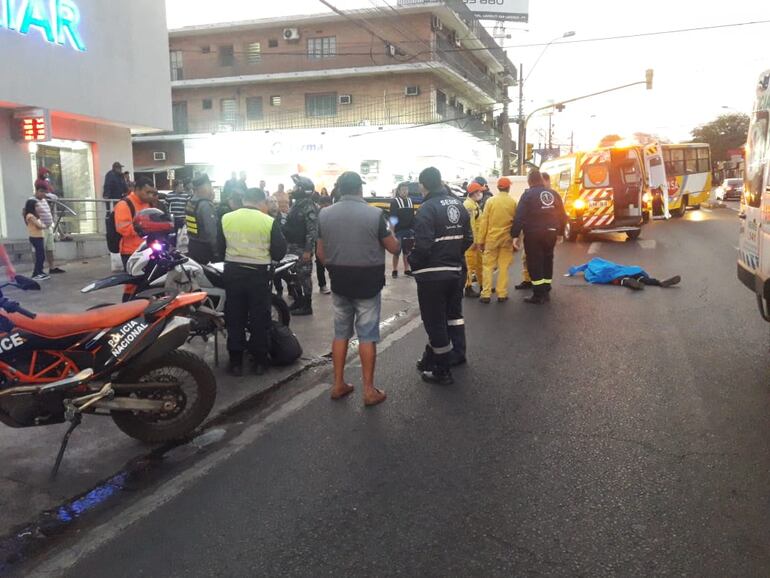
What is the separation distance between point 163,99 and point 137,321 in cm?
1574

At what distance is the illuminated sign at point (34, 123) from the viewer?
A: 547 inches

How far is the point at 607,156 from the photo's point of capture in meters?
18.2

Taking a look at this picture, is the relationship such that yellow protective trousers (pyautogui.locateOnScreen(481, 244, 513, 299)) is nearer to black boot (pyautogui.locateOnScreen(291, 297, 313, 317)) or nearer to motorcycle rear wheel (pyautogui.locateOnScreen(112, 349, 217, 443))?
black boot (pyautogui.locateOnScreen(291, 297, 313, 317))

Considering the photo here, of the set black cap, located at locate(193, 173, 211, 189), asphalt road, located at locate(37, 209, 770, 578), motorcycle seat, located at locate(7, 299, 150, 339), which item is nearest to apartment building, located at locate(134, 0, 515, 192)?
black cap, located at locate(193, 173, 211, 189)

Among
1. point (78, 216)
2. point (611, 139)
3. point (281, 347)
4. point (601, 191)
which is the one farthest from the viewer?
point (611, 139)

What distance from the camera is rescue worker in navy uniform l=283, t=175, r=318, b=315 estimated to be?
352 inches

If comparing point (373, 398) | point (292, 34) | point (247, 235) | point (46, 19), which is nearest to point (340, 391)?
point (373, 398)

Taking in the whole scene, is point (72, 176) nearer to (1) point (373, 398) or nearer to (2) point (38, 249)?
(2) point (38, 249)

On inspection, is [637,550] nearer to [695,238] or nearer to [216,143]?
[695,238]

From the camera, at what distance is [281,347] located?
6395 millimetres

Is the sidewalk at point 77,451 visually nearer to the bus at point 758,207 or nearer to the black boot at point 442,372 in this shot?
the black boot at point 442,372

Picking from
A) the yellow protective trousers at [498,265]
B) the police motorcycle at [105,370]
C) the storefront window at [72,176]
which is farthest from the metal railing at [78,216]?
the police motorcycle at [105,370]

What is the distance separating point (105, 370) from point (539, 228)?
6865mm

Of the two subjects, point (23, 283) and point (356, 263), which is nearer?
point (23, 283)
